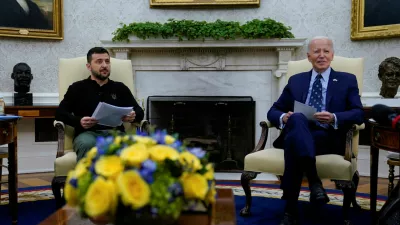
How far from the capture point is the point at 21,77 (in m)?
4.70

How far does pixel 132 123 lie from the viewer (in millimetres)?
3420

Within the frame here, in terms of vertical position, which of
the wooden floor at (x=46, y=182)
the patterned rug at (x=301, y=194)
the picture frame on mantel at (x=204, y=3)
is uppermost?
the picture frame on mantel at (x=204, y=3)

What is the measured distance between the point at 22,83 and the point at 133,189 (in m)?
3.99

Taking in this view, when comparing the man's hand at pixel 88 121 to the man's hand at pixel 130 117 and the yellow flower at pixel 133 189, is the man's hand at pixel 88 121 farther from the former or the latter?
the yellow flower at pixel 133 189

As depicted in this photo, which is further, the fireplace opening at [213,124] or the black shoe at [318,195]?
the fireplace opening at [213,124]

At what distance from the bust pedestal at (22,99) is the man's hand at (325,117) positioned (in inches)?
129

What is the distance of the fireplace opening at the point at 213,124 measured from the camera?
5.04 meters

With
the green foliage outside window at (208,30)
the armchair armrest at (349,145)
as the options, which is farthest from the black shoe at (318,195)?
the green foliage outside window at (208,30)

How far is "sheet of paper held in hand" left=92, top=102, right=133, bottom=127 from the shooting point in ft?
9.67

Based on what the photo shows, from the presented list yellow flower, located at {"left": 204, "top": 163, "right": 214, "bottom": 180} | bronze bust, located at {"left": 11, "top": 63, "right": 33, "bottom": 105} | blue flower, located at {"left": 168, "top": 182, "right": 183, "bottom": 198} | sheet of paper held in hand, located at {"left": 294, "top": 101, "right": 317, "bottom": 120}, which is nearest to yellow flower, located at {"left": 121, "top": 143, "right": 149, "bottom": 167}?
blue flower, located at {"left": 168, "top": 182, "right": 183, "bottom": 198}

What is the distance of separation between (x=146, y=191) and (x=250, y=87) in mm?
3952

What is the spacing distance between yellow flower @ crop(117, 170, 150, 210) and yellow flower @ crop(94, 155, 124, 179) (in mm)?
39

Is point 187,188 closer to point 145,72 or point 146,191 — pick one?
point 146,191

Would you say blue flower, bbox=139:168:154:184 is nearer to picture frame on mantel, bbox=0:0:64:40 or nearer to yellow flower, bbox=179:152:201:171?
yellow flower, bbox=179:152:201:171
